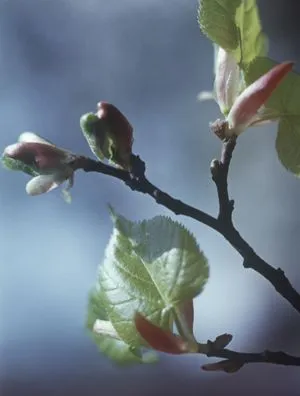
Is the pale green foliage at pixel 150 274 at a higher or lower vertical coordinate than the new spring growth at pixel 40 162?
lower

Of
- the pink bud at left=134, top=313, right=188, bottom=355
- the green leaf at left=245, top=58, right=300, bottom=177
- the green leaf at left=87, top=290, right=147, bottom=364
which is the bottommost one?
the pink bud at left=134, top=313, right=188, bottom=355

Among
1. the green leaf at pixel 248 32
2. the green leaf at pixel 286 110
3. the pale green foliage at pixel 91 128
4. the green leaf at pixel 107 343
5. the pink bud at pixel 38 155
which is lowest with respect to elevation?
the green leaf at pixel 107 343

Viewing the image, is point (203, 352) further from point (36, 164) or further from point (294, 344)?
point (294, 344)

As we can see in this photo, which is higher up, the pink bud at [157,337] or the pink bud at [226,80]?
the pink bud at [226,80]

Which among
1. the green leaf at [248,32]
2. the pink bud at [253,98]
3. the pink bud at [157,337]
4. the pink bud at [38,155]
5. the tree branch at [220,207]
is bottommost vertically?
the pink bud at [157,337]
